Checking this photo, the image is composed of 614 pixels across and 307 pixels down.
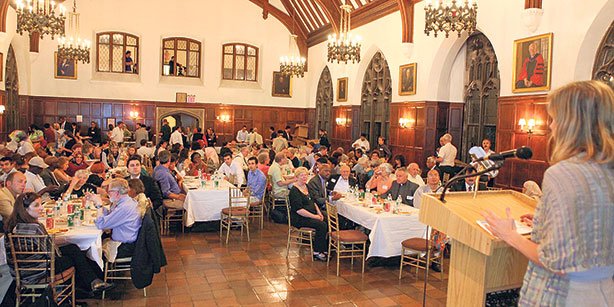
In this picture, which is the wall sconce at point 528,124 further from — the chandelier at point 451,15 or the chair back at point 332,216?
the chair back at point 332,216

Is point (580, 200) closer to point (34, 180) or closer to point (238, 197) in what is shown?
point (238, 197)

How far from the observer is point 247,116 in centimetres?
2047

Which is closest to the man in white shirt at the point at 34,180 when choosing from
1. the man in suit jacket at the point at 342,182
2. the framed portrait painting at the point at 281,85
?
the man in suit jacket at the point at 342,182

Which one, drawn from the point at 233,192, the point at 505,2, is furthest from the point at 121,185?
the point at 505,2

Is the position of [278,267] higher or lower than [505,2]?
lower

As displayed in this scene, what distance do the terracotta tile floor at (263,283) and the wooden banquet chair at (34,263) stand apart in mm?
664

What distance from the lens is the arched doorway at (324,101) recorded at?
63.0 feet

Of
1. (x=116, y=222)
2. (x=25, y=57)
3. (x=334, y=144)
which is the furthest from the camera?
(x=334, y=144)

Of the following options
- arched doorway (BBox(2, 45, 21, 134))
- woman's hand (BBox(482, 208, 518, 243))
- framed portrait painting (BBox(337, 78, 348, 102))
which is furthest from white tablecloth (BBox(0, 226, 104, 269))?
Result: framed portrait painting (BBox(337, 78, 348, 102))

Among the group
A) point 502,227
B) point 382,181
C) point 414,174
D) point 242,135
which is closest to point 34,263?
point 502,227

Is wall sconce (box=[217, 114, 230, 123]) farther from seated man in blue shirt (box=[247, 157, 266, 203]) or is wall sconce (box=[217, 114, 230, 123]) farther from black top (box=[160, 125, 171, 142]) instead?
seated man in blue shirt (box=[247, 157, 266, 203])

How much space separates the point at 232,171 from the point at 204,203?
1.59 m

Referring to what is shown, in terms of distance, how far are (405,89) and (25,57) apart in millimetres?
13704

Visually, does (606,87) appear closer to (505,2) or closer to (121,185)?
(121,185)
